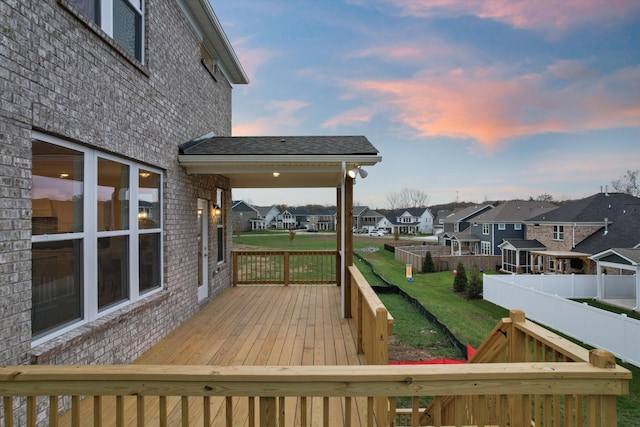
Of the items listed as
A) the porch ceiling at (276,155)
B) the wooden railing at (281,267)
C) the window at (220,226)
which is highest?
the porch ceiling at (276,155)

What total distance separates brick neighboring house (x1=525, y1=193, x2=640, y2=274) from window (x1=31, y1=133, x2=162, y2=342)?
73.2 ft

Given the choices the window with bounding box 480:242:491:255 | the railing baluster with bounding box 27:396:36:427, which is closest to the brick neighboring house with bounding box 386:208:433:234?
the window with bounding box 480:242:491:255

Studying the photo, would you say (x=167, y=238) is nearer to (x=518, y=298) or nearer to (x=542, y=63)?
(x=518, y=298)

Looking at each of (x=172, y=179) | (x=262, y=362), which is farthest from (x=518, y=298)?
(x=172, y=179)

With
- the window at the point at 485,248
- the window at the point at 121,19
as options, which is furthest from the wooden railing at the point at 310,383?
the window at the point at 485,248

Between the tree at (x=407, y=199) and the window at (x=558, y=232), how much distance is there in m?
52.0

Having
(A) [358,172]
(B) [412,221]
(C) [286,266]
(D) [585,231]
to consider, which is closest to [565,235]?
(D) [585,231]

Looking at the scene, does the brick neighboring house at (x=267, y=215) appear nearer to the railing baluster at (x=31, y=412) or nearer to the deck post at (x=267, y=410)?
the railing baluster at (x=31, y=412)

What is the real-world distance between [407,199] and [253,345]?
7530 cm

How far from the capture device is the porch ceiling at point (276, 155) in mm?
5230

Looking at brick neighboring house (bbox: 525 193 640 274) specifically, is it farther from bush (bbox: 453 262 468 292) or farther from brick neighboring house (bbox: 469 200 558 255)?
bush (bbox: 453 262 468 292)

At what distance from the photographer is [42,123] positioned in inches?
99.5

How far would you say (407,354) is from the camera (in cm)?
757

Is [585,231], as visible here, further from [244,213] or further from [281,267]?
[244,213]
